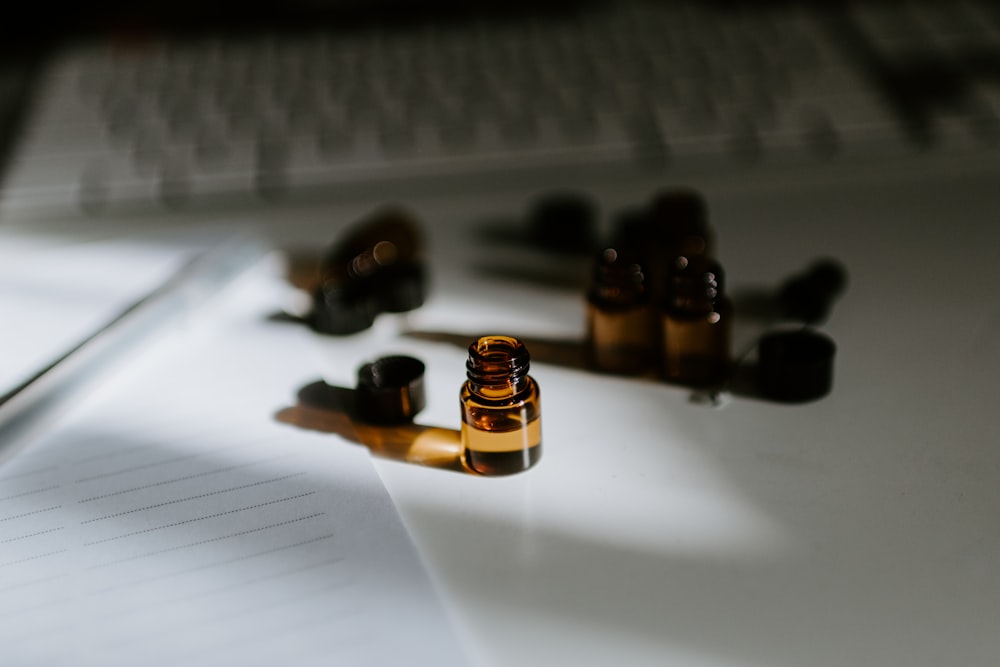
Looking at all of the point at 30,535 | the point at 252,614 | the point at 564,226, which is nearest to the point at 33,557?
the point at 30,535

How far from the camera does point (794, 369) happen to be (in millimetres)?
505

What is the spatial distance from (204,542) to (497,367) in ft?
0.53

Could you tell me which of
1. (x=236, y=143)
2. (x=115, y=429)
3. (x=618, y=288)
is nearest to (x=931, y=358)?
(x=618, y=288)

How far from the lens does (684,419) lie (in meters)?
0.51

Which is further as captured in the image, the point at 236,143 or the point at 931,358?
the point at 236,143

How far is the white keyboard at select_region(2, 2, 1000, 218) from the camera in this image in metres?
0.78

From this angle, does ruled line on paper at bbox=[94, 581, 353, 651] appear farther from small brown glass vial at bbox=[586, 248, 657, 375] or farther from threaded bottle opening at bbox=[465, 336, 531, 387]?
small brown glass vial at bbox=[586, 248, 657, 375]

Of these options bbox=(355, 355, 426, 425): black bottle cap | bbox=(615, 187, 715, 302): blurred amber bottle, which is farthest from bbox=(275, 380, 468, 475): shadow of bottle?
bbox=(615, 187, 715, 302): blurred amber bottle

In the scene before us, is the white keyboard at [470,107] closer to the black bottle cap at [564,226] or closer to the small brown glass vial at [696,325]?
the black bottle cap at [564,226]

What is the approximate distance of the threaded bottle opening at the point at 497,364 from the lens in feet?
1.50

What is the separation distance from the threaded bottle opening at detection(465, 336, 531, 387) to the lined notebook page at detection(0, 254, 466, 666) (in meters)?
0.08

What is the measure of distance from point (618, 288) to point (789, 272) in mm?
189

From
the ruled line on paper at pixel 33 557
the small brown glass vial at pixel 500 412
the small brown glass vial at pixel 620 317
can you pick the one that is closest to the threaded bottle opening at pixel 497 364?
the small brown glass vial at pixel 500 412

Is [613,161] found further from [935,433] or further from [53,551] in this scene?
[53,551]
